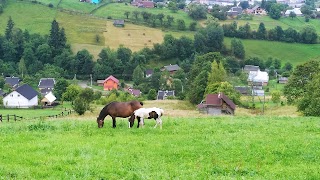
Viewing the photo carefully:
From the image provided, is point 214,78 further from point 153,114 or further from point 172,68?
point 153,114

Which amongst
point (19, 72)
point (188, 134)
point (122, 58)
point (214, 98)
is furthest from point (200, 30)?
point (188, 134)

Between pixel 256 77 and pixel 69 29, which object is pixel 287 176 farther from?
pixel 69 29

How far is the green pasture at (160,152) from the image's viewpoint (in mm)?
11656

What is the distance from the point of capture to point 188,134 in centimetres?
1739

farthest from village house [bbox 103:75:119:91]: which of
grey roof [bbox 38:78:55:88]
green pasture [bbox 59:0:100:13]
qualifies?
green pasture [bbox 59:0:100:13]

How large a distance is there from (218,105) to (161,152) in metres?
44.1

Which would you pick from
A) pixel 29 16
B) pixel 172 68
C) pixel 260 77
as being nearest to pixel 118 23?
pixel 29 16

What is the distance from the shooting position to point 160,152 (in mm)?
13992

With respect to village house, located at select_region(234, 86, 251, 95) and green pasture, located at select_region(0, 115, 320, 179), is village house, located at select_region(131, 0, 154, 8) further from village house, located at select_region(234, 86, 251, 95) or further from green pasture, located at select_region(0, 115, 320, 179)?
green pasture, located at select_region(0, 115, 320, 179)

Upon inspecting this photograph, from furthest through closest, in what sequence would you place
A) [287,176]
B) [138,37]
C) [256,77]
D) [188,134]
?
[138,37] → [256,77] → [188,134] → [287,176]

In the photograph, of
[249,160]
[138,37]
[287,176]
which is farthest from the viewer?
[138,37]

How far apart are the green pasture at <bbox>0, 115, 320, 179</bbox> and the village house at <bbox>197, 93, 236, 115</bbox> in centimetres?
3687

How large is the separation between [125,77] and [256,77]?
32412mm

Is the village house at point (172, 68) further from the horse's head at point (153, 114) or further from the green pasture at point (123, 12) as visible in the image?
the horse's head at point (153, 114)
